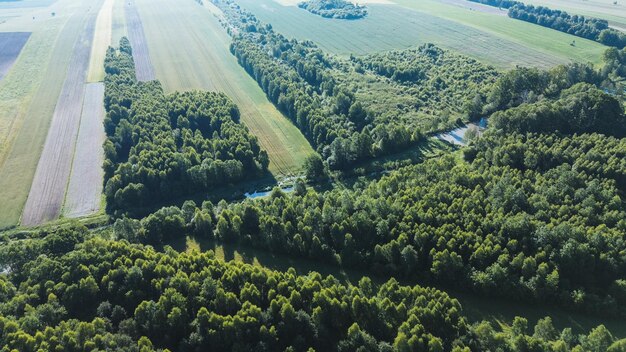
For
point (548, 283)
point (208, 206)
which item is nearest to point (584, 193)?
point (548, 283)

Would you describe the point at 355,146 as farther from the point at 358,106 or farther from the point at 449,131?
the point at 449,131

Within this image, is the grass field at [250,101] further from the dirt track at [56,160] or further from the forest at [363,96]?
the dirt track at [56,160]

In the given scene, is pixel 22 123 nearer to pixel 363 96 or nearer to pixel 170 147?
pixel 170 147

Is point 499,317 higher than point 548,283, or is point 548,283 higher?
point 548,283

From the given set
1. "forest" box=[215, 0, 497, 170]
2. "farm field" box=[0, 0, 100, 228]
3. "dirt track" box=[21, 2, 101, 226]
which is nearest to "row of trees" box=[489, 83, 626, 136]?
"forest" box=[215, 0, 497, 170]

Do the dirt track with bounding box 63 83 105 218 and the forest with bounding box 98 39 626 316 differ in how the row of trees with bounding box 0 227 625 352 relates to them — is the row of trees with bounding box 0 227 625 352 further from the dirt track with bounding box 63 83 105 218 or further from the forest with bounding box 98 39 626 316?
the dirt track with bounding box 63 83 105 218

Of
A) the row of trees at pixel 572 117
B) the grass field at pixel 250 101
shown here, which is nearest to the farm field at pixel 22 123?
the grass field at pixel 250 101
